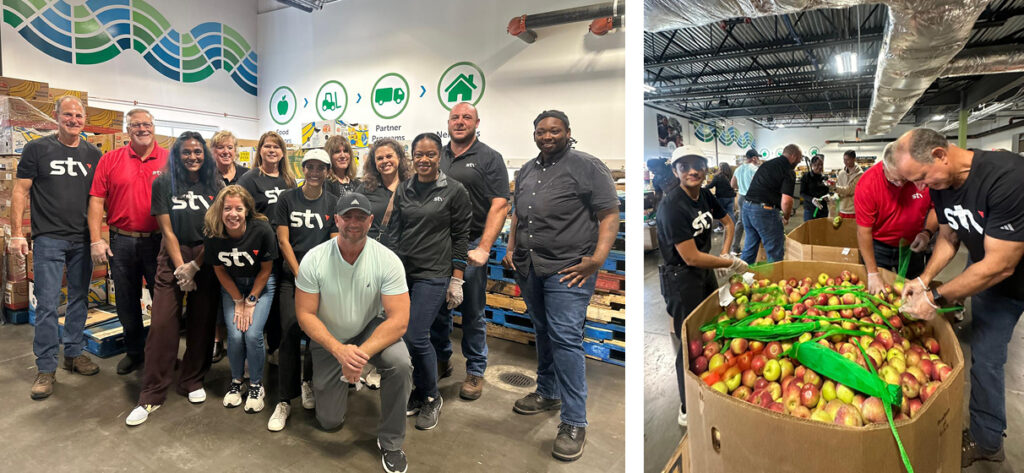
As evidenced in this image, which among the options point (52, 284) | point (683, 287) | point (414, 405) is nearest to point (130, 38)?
point (52, 284)

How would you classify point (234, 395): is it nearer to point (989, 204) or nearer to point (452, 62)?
point (452, 62)

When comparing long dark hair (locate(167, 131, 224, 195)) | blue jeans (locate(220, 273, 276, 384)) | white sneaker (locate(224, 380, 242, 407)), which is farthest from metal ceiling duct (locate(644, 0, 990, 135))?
white sneaker (locate(224, 380, 242, 407))

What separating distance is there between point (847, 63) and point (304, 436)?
83.0 inches

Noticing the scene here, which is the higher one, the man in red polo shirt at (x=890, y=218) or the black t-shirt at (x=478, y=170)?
the black t-shirt at (x=478, y=170)

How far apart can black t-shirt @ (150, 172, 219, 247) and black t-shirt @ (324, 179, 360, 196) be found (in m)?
0.58

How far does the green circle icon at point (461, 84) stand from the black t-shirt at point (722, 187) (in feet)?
2.34

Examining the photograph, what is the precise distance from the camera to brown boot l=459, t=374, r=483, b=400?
169 cm

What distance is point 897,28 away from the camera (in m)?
2.01

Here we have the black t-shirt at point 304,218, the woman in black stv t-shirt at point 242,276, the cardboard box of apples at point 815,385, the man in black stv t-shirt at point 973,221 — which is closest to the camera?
the cardboard box of apples at point 815,385

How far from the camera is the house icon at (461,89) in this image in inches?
55.4

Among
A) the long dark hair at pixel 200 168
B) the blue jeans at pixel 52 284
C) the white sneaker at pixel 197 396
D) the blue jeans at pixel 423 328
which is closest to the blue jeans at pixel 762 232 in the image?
the blue jeans at pixel 423 328

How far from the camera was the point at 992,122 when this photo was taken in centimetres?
150

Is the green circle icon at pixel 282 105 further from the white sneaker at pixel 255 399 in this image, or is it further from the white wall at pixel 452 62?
the white sneaker at pixel 255 399

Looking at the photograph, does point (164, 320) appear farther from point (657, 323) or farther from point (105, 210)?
point (657, 323)
